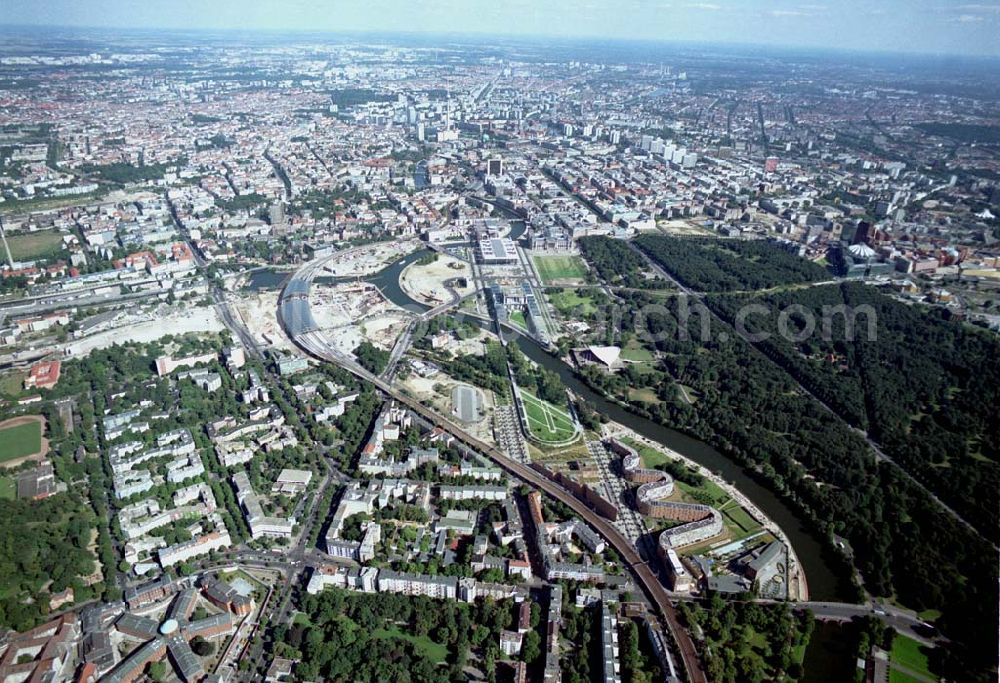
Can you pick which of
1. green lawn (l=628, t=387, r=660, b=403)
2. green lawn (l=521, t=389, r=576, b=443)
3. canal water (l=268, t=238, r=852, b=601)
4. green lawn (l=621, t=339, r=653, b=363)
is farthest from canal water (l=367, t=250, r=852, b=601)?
green lawn (l=621, t=339, r=653, b=363)

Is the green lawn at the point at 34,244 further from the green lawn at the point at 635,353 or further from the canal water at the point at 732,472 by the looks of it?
the green lawn at the point at 635,353

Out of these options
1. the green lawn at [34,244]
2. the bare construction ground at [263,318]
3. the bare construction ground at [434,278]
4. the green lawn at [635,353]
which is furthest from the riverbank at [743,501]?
the green lawn at [34,244]

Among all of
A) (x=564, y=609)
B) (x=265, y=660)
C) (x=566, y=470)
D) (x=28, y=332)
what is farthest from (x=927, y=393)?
(x=28, y=332)

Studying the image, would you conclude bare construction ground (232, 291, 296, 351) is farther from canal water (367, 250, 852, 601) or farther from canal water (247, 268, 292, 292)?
canal water (367, 250, 852, 601)

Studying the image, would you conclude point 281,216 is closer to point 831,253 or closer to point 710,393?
point 710,393

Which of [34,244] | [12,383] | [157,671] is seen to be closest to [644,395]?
[157,671]
